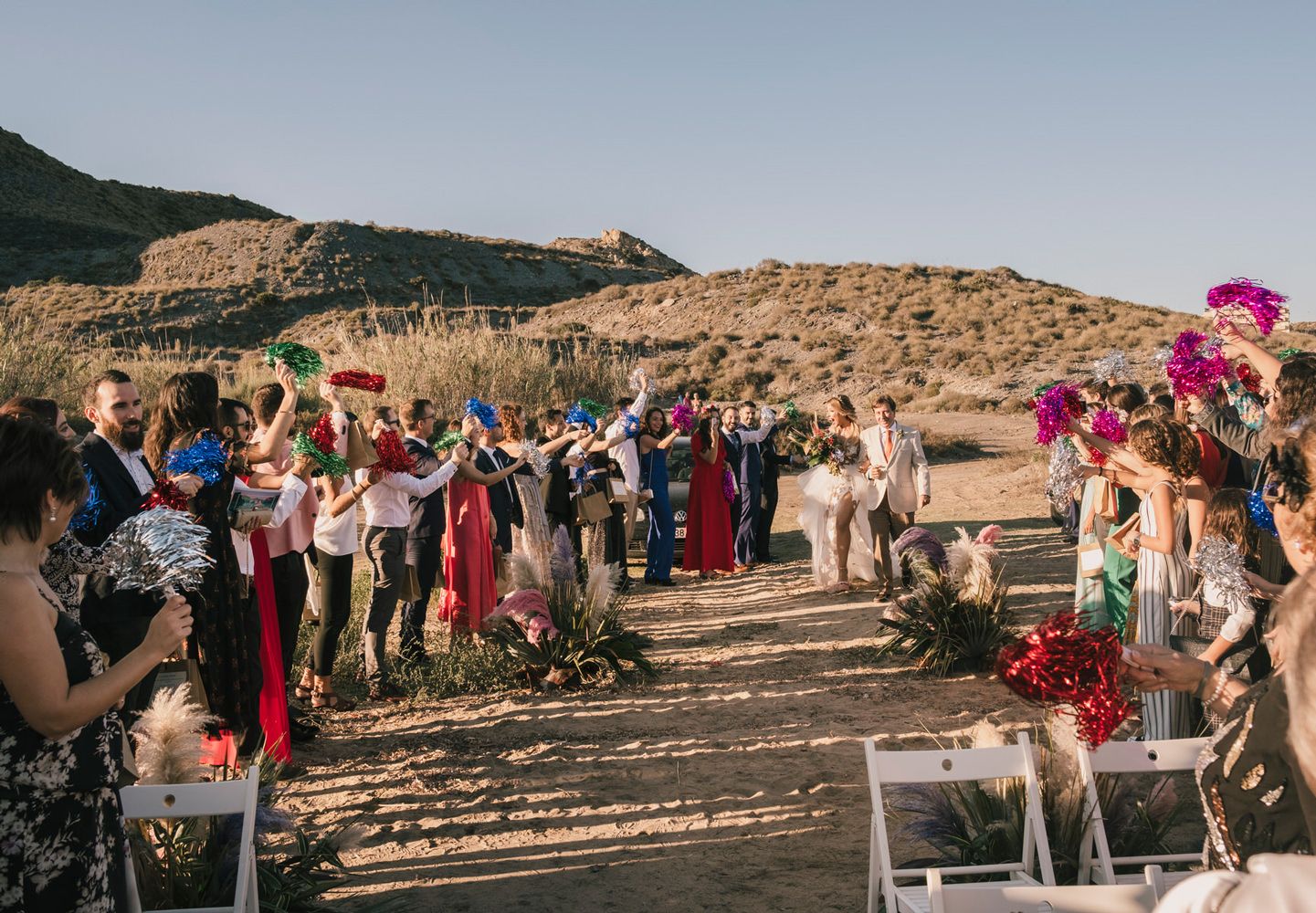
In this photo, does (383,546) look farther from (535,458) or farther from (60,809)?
(60,809)

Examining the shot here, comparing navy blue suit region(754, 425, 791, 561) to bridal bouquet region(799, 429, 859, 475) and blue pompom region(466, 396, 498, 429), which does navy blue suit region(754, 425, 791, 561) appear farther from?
blue pompom region(466, 396, 498, 429)

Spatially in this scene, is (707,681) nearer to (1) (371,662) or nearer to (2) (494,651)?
(2) (494,651)

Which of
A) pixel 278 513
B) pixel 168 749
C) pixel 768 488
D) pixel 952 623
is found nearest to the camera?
pixel 168 749

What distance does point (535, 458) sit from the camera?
9.80 metres

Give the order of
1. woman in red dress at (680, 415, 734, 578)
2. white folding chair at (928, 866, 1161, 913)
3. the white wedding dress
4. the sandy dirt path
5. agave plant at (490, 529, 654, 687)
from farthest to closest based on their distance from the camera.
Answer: woman in red dress at (680, 415, 734, 578)
the white wedding dress
agave plant at (490, 529, 654, 687)
the sandy dirt path
white folding chair at (928, 866, 1161, 913)

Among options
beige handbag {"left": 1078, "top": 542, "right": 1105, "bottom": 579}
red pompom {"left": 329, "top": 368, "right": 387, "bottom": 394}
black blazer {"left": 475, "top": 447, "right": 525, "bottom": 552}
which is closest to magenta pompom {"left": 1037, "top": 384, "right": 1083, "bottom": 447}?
beige handbag {"left": 1078, "top": 542, "right": 1105, "bottom": 579}

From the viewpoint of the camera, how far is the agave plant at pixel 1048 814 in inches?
161

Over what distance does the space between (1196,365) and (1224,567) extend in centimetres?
189

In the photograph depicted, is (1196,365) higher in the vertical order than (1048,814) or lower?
higher

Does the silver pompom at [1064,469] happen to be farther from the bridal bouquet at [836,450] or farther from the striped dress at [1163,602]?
the bridal bouquet at [836,450]

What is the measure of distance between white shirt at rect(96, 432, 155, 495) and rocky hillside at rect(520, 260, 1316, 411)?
108ft

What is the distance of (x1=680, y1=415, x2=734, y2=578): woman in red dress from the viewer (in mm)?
12852

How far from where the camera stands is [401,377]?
22.3m

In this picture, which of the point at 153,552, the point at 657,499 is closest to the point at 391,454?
the point at 153,552
